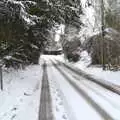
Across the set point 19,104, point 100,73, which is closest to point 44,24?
point 100,73

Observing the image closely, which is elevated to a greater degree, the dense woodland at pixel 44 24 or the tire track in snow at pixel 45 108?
the dense woodland at pixel 44 24

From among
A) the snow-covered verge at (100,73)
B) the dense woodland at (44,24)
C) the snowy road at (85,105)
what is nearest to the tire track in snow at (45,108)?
the snowy road at (85,105)

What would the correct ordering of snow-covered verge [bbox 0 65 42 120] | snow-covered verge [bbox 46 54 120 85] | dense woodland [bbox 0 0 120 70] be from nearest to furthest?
1. snow-covered verge [bbox 0 65 42 120]
2. dense woodland [bbox 0 0 120 70]
3. snow-covered verge [bbox 46 54 120 85]

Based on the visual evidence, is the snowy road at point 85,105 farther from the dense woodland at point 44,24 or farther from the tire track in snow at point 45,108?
the dense woodland at point 44,24

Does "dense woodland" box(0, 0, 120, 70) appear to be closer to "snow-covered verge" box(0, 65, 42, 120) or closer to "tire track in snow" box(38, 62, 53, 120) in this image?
"snow-covered verge" box(0, 65, 42, 120)

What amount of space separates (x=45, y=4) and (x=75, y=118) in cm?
917

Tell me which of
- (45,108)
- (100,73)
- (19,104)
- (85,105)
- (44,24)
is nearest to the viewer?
(45,108)

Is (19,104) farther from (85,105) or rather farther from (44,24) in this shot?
(44,24)

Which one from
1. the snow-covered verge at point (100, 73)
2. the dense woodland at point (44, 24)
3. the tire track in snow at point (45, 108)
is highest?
the dense woodland at point (44, 24)

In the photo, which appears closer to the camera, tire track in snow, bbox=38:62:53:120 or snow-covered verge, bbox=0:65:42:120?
tire track in snow, bbox=38:62:53:120

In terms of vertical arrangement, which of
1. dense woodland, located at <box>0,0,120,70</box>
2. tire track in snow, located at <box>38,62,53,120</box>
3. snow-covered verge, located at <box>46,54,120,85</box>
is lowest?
tire track in snow, located at <box>38,62,53,120</box>

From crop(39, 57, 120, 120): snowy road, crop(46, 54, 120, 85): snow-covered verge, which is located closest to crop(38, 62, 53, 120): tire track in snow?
crop(39, 57, 120, 120): snowy road

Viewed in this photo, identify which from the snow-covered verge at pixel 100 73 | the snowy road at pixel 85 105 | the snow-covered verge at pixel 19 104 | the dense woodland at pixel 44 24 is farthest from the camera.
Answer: the snow-covered verge at pixel 100 73

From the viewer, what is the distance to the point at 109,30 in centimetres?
2578
